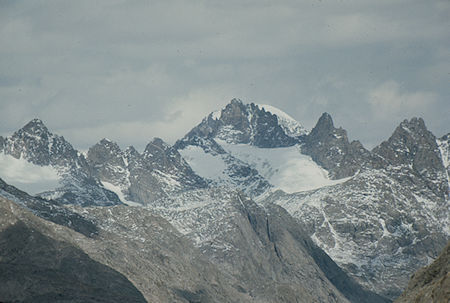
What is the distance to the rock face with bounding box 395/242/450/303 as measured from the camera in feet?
445

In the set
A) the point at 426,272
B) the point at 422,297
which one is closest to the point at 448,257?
the point at 426,272

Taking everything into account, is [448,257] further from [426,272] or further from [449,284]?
[449,284]

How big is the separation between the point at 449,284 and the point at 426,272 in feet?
144

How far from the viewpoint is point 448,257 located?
172250mm

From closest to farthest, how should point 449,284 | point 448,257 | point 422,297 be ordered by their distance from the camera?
point 449,284, point 422,297, point 448,257

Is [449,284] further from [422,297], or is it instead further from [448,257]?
[448,257]

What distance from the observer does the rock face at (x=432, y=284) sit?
135625mm

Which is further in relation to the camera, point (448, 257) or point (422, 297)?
point (448, 257)

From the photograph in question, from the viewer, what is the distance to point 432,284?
156 metres

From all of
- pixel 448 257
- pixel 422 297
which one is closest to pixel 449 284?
pixel 422 297

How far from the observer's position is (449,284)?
5251 inches

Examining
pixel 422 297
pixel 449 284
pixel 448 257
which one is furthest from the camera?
pixel 448 257

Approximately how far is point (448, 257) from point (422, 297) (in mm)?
24437

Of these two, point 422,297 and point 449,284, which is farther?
point 422,297
